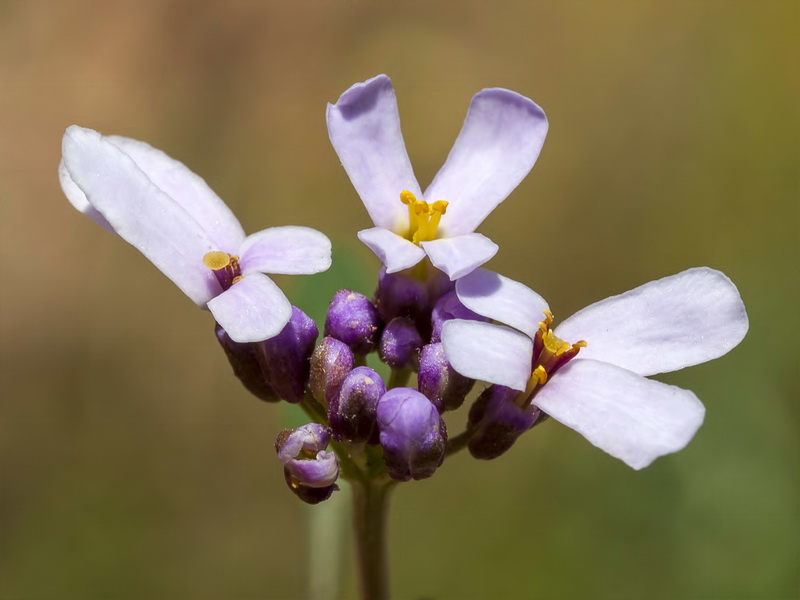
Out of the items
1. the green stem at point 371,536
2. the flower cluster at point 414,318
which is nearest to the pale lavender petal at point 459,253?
the flower cluster at point 414,318

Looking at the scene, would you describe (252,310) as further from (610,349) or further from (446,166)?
(610,349)

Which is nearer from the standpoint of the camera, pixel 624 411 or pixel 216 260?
pixel 624 411

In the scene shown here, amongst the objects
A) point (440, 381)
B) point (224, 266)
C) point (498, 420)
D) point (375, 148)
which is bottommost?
point (498, 420)

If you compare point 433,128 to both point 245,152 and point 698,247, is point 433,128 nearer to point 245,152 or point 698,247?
point 245,152

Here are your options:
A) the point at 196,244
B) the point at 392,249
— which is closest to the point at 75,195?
Result: the point at 196,244

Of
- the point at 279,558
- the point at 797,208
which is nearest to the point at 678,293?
the point at 279,558

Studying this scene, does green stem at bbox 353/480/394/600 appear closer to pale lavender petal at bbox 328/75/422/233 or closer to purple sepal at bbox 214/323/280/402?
Result: purple sepal at bbox 214/323/280/402
